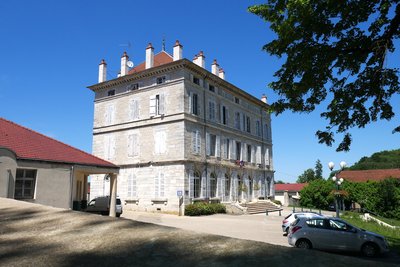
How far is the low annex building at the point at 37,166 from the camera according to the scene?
15273 millimetres

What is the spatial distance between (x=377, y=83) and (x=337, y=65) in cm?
109

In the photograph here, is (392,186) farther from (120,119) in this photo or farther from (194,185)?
(120,119)

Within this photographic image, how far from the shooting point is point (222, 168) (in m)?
33.9

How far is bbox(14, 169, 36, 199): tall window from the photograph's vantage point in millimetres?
15841

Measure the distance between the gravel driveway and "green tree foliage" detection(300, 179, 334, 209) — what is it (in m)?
42.6

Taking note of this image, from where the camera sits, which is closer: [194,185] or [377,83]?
[377,83]

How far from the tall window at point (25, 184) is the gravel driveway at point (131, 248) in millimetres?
12479

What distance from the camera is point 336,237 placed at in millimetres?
12500

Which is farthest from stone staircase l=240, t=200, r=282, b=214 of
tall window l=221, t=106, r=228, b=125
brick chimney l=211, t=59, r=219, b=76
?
brick chimney l=211, t=59, r=219, b=76

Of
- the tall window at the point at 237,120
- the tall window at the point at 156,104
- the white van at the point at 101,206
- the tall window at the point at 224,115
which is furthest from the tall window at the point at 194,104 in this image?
the white van at the point at 101,206

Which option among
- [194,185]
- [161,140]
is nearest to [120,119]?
[161,140]

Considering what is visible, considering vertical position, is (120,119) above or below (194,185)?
above

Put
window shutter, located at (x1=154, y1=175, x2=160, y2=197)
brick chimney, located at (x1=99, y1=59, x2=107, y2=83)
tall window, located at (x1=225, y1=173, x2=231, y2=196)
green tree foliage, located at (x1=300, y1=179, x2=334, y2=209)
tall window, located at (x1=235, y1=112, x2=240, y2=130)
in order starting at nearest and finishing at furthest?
window shutter, located at (x1=154, y1=175, x2=160, y2=197)
tall window, located at (x1=225, y1=173, x2=231, y2=196)
brick chimney, located at (x1=99, y1=59, x2=107, y2=83)
tall window, located at (x1=235, y1=112, x2=240, y2=130)
green tree foliage, located at (x1=300, y1=179, x2=334, y2=209)

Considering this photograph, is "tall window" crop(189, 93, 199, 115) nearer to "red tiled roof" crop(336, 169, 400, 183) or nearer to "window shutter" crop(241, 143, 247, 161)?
"window shutter" crop(241, 143, 247, 161)
